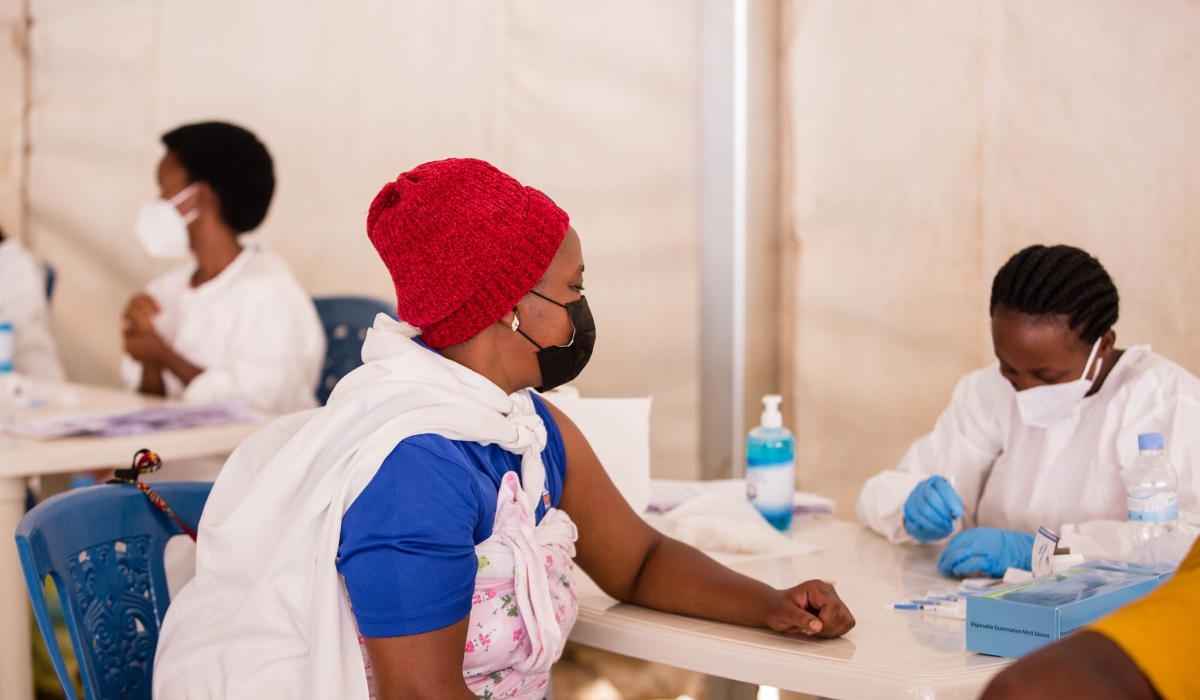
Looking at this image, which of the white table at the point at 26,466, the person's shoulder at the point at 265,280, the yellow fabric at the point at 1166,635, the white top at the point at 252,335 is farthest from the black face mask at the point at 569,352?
the person's shoulder at the point at 265,280

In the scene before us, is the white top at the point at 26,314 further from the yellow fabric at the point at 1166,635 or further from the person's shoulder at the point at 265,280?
the yellow fabric at the point at 1166,635

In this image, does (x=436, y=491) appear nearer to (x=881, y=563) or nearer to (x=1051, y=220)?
(x=881, y=563)

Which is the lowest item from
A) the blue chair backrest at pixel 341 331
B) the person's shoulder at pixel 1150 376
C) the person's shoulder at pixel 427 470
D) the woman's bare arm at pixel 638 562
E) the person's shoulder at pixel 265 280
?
the blue chair backrest at pixel 341 331

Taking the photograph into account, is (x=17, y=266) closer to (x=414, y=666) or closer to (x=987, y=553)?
(x=414, y=666)

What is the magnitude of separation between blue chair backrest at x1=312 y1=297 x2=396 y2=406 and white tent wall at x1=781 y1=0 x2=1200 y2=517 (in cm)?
146

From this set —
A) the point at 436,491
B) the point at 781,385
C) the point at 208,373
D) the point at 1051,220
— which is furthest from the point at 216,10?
the point at 436,491

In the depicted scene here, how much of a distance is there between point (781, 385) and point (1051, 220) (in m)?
0.95

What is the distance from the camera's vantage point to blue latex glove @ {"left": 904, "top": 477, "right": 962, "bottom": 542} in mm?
1684

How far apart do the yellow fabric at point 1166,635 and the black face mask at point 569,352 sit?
80 cm

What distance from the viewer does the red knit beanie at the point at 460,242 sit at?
1240mm

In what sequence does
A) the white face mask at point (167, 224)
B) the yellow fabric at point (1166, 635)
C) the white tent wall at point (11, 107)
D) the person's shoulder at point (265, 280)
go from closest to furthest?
the yellow fabric at point (1166, 635) < the person's shoulder at point (265, 280) < the white face mask at point (167, 224) < the white tent wall at point (11, 107)

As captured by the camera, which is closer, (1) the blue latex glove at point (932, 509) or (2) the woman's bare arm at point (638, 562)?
(2) the woman's bare arm at point (638, 562)

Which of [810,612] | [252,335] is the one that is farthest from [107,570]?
[252,335]

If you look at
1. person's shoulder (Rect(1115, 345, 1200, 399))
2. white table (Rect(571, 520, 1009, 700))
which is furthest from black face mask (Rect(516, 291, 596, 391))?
person's shoulder (Rect(1115, 345, 1200, 399))
